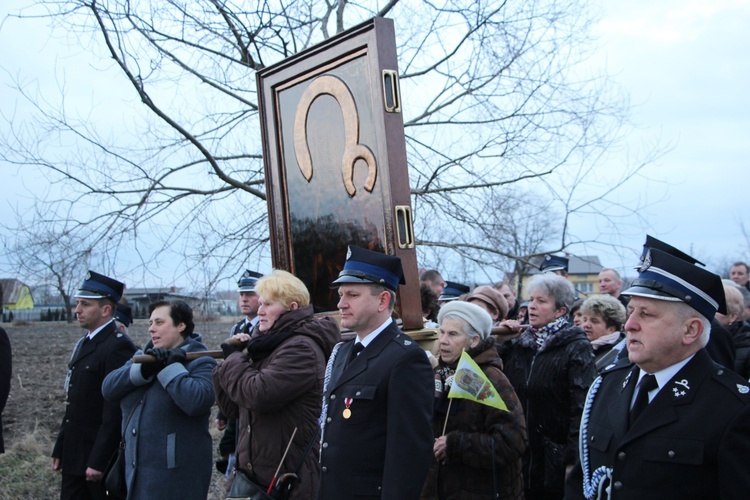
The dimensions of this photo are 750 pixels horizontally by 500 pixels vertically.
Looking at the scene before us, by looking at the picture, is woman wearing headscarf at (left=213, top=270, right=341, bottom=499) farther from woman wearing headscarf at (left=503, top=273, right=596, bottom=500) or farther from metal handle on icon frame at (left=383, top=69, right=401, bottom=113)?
woman wearing headscarf at (left=503, top=273, right=596, bottom=500)

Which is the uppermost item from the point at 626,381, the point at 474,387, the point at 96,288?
the point at 96,288

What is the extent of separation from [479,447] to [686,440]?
4.78 feet

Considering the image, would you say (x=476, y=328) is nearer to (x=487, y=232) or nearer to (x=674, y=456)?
(x=674, y=456)

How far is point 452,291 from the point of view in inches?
267

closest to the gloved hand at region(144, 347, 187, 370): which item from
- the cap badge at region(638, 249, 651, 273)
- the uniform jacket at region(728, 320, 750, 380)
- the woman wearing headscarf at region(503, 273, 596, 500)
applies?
the woman wearing headscarf at region(503, 273, 596, 500)

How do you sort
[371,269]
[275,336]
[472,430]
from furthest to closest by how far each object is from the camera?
[275,336]
[472,430]
[371,269]

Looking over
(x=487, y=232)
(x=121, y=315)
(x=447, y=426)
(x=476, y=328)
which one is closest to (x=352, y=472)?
(x=447, y=426)

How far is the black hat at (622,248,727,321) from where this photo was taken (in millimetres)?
2465

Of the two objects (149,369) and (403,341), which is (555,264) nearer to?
(149,369)

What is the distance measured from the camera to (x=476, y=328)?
396cm

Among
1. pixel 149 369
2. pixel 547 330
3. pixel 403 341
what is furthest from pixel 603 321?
pixel 149 369

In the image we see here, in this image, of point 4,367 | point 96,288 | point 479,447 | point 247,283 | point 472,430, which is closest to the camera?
point 479,447

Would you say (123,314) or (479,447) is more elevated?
(123,314)

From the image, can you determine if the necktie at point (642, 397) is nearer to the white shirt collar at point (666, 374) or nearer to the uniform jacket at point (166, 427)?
the white shirt collar at point (666, 374)
